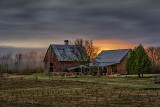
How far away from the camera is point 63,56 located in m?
86.3

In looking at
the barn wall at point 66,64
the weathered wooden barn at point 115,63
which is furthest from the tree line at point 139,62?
the barn wall at point 66,64

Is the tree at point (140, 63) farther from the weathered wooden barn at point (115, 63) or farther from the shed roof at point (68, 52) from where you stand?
the shed roof at point (68, 52)

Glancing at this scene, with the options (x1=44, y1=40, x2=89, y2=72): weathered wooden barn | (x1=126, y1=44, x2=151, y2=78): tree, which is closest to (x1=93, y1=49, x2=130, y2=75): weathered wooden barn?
(x1=44, y1=40, x2=89, y2=72): weathered wooden barn

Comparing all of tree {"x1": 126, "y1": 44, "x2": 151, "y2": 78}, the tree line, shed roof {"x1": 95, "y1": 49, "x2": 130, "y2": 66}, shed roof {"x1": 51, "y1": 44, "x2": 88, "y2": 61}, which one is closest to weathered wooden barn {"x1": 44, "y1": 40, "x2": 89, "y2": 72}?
shed roof {"x1": 51, "y1": 44, "x2": 88, "y2": 61}

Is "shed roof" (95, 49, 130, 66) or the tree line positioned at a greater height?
"shed roof" (95, 49, 130, 66)

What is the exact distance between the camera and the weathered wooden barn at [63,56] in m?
84.0

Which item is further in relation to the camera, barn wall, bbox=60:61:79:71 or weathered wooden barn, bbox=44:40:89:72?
barn wall, bbox=60:61:79:71

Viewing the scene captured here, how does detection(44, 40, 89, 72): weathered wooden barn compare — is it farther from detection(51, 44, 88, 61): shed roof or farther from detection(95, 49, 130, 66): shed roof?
detection(95, 49, 130, 66): shed roof

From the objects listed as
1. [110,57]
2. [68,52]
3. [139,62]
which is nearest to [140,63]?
[139,62]

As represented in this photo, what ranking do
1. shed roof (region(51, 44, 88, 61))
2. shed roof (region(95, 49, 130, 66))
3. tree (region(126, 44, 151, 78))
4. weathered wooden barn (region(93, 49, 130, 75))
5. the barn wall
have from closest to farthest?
tree (region(126, 44, 151, 78)) → weathered wooden barn (region(93, 49, 130, 75)) → shed roof (region(95, 49, 130, 66)) → shed roof (region(51, 44, 88, 61)) → the barn wall

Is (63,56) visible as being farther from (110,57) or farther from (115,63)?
(115,63)

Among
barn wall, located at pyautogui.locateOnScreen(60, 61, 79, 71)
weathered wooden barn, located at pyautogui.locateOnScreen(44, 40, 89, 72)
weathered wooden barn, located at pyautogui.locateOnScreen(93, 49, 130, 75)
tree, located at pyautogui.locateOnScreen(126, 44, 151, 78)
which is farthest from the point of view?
barn wall, located at pyautogui.locateOnScreen(60, 61, 79, 71)

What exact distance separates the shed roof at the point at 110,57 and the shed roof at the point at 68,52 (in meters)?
4.48

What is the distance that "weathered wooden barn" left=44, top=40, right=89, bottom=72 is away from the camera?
84000 millimetres
